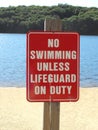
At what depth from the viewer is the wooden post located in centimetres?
362

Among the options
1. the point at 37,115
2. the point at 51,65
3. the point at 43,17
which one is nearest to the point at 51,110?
the point at 51,65

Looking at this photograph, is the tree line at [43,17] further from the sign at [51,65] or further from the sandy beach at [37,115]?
the sign at [51,65]

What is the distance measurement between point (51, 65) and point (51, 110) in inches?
14.5

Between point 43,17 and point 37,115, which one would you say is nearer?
point 37,115

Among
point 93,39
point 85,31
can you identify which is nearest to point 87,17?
point 85,31

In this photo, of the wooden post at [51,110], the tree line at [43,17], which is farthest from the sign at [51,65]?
the tree line at [43,17]

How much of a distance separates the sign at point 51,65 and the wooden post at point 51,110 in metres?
0.09

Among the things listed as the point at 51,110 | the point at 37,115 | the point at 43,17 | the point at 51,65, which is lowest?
the point at 43,17

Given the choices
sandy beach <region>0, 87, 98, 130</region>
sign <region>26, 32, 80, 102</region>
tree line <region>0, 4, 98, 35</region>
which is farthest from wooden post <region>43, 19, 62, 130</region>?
tree line <region>0, 4, 98, 35</region>

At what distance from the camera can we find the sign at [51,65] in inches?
139

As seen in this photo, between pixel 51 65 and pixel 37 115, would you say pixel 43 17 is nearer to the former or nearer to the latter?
pixel 37 115

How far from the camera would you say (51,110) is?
3674 mm

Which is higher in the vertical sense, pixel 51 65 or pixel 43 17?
pixel 51 65

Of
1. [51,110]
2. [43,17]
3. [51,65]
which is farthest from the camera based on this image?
[43,17]
